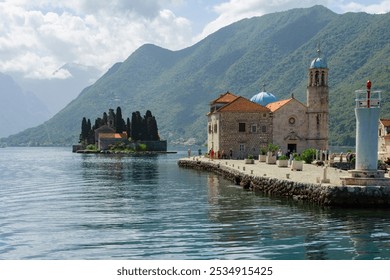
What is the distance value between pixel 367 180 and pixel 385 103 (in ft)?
506

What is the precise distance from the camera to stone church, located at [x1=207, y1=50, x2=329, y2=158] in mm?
71000

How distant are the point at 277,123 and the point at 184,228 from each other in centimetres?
5031

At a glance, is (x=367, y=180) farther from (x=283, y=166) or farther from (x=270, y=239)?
(x=283, y=166)

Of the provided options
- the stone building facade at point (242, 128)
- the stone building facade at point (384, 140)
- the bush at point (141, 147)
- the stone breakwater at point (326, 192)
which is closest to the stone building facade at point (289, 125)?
the stone building facade at point (242, 128)

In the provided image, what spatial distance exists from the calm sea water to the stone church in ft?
108

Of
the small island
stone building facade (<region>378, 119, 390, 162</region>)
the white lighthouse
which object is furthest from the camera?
→ the small island

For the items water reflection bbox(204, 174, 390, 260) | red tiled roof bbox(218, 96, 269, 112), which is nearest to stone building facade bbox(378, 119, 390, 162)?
red tiled roof bbox(218, 96, 269, 112)

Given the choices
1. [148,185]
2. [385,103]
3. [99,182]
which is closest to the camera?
[148,185]

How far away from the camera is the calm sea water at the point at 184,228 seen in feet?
60.8

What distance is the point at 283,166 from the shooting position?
171ft

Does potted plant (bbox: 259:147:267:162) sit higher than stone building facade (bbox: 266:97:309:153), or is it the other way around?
stone building facade (bbox: 266:97:309:153)

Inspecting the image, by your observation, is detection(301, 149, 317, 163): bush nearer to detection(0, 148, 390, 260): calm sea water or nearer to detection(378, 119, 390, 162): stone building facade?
detection(378, 119, 390, 162): stone building facade

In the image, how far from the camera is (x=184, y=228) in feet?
76.3
